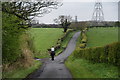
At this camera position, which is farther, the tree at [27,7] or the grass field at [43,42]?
the grass field at [43,42]

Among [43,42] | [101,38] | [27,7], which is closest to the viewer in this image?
[27,7]

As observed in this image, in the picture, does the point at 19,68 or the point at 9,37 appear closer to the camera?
the point at 9,37

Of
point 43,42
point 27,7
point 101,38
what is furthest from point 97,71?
point 43,42

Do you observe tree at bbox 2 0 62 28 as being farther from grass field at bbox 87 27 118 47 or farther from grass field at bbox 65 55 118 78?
grass field at bbox 87 27 118 47

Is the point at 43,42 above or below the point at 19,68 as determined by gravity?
above

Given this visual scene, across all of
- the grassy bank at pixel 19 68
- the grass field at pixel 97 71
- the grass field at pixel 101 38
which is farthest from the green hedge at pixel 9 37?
the grass field at pixel 101 38

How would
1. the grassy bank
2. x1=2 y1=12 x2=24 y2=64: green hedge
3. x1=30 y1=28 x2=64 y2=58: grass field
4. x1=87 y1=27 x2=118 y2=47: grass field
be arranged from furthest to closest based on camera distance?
x1=87 y1=27 x2=118 y2=47: grass field, x1=30 y1=28 x2=64 y2=58: grass field, the grassy bank, x1=2 y1=12 x2=24 y2=64: green hedge

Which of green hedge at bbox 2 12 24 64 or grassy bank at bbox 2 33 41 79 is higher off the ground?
green hedge at bbox 2 12 24 64

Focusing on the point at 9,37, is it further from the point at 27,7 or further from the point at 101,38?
the point at 101,38

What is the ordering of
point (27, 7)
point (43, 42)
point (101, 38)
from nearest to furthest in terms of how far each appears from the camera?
point (27, 7)
point (101, 38)
point (43, 42)

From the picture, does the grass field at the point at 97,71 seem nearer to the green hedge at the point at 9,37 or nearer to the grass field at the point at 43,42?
the green hedge at the point at 9,37

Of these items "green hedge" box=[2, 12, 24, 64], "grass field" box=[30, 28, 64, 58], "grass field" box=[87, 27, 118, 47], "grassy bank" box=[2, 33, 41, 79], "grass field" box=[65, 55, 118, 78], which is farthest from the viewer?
"grass field" box=[87, 27, 118, 47]

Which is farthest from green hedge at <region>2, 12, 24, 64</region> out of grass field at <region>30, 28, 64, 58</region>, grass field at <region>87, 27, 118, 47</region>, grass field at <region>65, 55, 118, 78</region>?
grass field at <region>87, 27, 118, 47</region>

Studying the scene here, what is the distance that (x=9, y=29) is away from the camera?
45.3 ft
